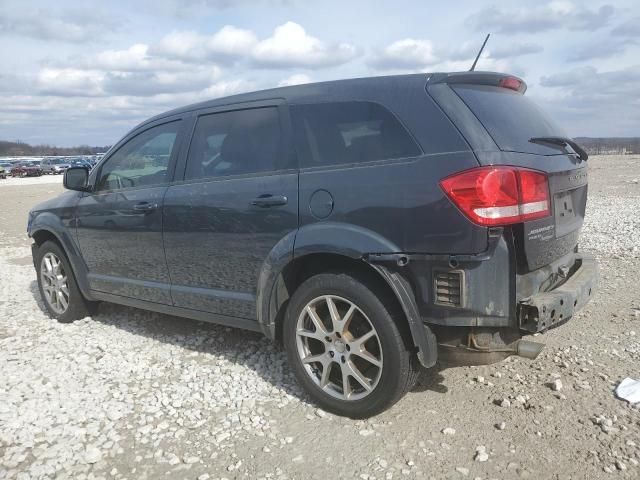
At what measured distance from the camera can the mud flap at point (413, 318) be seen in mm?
2988

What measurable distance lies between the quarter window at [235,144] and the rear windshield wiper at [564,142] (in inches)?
62.8

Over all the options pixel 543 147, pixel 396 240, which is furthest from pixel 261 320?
pixel 543 147

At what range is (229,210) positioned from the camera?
377 cm

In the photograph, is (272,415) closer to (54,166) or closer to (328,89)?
(328,89)

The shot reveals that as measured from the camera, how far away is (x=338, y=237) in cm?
316

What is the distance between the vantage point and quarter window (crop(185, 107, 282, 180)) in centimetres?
373

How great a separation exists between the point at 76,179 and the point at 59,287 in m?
1.21

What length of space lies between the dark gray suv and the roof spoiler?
0.01 m

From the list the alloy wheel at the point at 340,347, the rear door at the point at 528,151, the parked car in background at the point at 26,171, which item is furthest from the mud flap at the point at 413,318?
the parked car in background at the point at 26,171

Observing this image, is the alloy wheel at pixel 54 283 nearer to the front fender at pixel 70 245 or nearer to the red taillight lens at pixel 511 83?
the front fender at pixel 70 245

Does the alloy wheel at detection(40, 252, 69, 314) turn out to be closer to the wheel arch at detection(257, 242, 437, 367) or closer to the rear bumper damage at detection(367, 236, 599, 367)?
the wheel arch at detection(257, 242, 437, 367)

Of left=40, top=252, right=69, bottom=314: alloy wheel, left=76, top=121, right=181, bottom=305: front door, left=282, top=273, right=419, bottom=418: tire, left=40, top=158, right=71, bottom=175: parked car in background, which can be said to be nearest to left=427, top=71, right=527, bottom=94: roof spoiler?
left=282, top=273, right=419, bottom=418: tire

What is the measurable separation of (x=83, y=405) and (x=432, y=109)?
288cm

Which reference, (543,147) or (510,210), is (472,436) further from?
(543,147)
